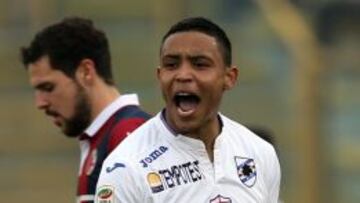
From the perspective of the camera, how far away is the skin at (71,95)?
4.45 m

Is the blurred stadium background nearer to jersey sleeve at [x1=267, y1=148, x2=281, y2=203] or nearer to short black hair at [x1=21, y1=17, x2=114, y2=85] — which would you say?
short black hair at [x1=21, y1=17, x2=114, y2=85]

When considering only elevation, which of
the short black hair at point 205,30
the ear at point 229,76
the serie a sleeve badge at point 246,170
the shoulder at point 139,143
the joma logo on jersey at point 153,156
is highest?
the short black hair at point 205,30

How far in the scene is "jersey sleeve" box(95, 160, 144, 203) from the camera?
3.39 m

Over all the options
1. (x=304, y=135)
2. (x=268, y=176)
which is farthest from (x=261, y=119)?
(x=268, y=176)

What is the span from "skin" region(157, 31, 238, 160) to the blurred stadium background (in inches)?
184

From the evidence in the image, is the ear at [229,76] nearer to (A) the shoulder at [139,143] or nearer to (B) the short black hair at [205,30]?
(B) the short black hair at [205,30]

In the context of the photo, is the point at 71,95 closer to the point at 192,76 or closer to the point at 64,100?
the point at 64,100

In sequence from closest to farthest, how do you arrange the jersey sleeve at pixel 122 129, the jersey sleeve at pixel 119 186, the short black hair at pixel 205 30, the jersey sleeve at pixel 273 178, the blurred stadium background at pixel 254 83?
the jersey sleeve at pixel 119 186 → the short black hair at pixel 205 30 → the jersey sleeve at pixel 273 178 → the jersey sleeve at pixel 122 129 → the blurred stadium background at pixel 254 83

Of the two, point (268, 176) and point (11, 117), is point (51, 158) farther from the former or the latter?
point (268, 176)

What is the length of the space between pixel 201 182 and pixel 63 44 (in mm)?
1217

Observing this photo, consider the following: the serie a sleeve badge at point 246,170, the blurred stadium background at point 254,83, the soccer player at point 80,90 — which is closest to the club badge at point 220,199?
→ the serie a sleeve badge at point 246,170

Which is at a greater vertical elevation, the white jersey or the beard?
the beard

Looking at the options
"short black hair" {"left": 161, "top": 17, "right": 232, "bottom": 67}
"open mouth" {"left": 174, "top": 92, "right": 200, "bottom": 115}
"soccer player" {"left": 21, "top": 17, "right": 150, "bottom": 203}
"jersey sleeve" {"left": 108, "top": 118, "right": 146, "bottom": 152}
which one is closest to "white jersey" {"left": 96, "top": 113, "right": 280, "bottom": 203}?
"open mouth" {"left": 174, "top": 92, "right": 200, "bottom": 115}

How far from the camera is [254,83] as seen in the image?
980 cm
